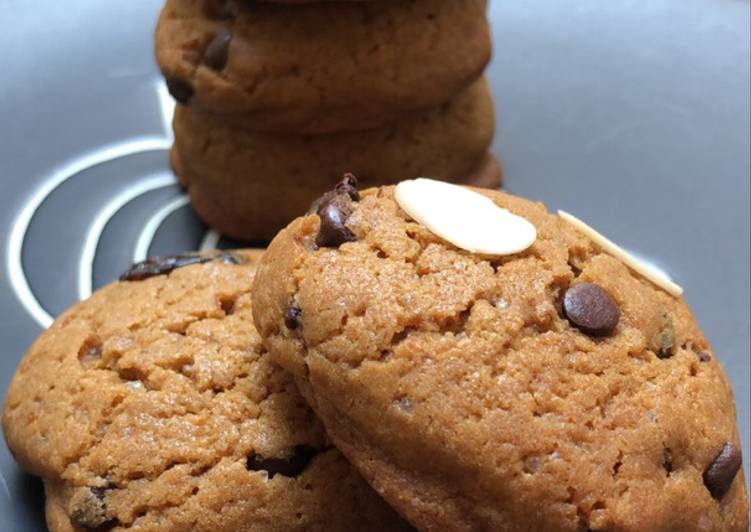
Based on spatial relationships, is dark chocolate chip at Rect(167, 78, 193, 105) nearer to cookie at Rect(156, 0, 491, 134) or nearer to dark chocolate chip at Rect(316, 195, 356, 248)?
cookie at Rect(156, 0, 491, 134)

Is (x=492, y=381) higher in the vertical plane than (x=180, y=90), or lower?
lower

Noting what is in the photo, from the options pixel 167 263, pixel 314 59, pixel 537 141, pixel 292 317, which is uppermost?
pixel 314 59

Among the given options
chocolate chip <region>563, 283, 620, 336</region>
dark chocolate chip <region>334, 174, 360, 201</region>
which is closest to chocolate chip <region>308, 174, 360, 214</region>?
dark chocolate chip <region>334, 174, 360, 201</region>

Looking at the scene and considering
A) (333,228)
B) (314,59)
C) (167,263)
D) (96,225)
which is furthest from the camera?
(96,225)

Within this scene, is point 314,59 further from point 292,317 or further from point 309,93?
point 292,317

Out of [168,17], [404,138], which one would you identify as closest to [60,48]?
[168,17]

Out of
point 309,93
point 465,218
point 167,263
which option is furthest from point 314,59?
point 465,218
